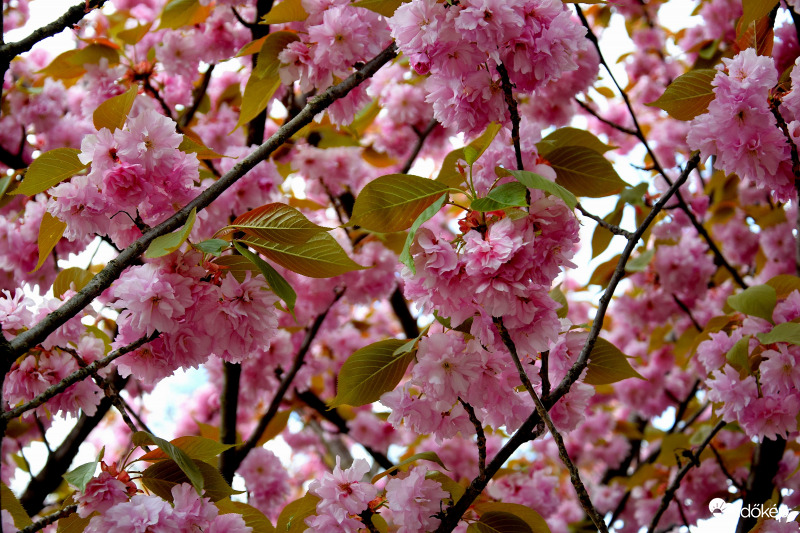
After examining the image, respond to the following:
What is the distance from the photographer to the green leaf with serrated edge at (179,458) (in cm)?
106

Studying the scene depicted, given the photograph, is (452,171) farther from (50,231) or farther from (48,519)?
(48,519)

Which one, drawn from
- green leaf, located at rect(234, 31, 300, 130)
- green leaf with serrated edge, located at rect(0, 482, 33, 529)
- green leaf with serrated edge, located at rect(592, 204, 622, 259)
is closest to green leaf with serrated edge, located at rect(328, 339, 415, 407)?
green leaf with serrated edge, located at rect(0, 482, 33, 529)

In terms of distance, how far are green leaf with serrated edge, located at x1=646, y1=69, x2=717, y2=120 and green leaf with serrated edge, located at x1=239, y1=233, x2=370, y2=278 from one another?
758mm

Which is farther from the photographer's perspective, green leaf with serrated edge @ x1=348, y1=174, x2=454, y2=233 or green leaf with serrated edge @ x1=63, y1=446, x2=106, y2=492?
green leaf with serrated edge @ x1=348, y1=174, x2=454, y2=233

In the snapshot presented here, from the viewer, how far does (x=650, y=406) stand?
12.0 ft

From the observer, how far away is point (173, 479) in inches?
46.6

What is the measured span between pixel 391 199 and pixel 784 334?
0.94 metres

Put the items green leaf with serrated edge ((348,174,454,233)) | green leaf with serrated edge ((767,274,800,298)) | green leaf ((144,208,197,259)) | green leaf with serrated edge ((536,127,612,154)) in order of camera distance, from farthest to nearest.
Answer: green leaf with serrated edge ((767,274,800,298)), green leaf with serrated edge ((536,127,612,154)), green leaf with serrated edge ((348,174,454,233)), green leaf ((144,208,197,259))

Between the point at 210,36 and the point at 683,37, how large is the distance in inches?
103

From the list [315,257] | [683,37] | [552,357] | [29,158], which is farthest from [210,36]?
[683,37]

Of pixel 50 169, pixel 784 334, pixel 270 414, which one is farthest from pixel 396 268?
pixel 270 414

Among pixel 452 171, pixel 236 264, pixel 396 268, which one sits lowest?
pixel 236 264

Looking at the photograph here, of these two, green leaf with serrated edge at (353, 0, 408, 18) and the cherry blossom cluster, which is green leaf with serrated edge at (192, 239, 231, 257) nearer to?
the cherry blossom cluster

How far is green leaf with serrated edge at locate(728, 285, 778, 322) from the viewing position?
1602 millimetres
